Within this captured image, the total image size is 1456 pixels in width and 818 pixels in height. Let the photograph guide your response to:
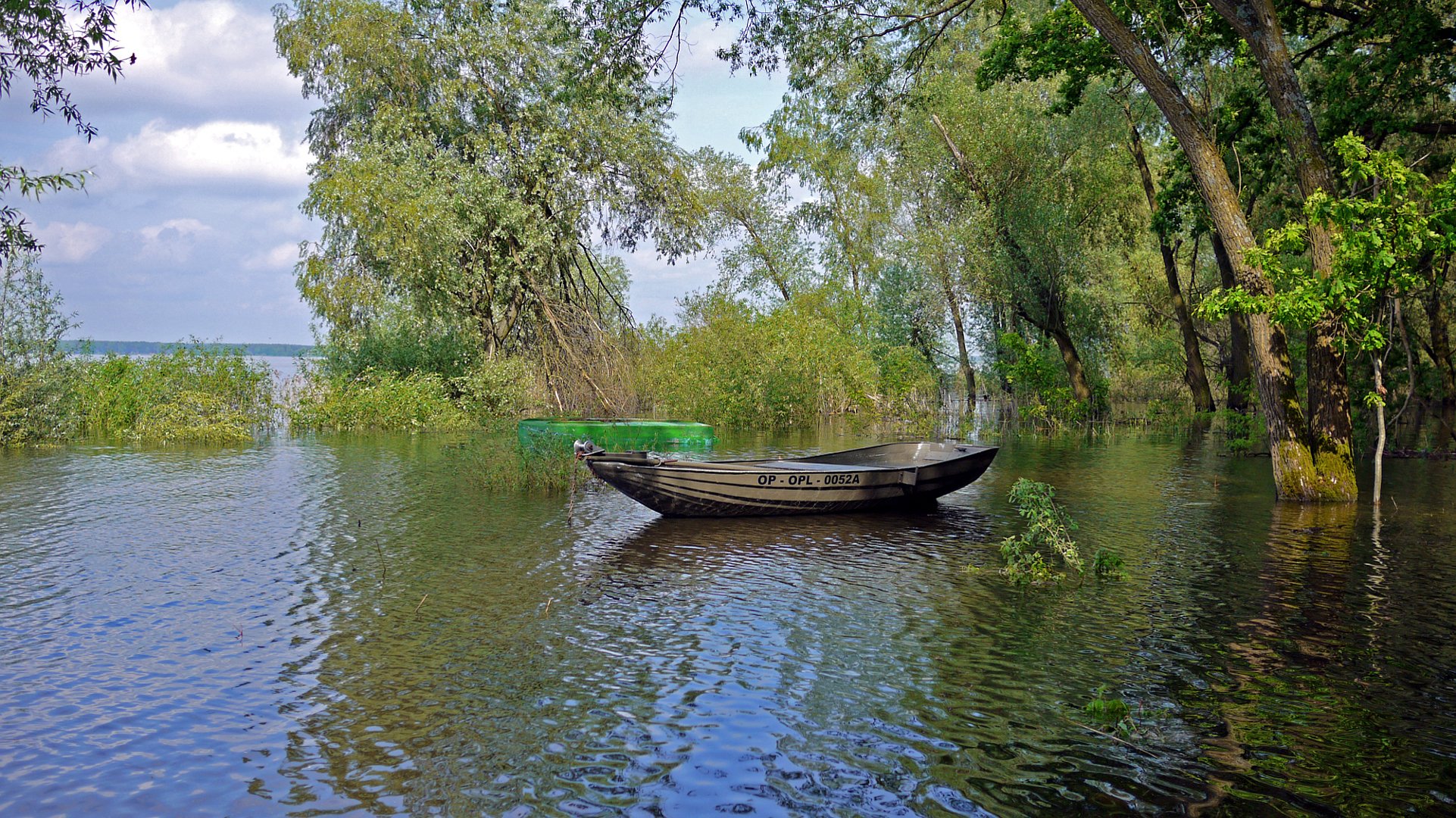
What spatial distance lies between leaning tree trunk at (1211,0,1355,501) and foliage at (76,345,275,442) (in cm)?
2478

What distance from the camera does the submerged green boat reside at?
74.3ft

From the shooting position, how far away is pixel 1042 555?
40.8 ft

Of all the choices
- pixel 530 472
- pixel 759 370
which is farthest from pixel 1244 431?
pixel 530 472

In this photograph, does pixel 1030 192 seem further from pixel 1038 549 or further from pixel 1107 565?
pixel 1107 565

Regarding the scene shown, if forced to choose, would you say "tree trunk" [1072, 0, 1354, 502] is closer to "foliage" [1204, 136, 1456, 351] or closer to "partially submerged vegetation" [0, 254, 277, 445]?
"foliage" [1204, 136, 1456, 351]

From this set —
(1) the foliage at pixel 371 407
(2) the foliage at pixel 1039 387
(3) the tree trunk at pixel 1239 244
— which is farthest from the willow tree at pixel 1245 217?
(1) the foliage at pixel 371 407

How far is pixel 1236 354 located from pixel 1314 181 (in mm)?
13550

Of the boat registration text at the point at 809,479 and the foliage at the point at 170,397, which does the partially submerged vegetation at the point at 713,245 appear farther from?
the boat registration text at the point at 809,479

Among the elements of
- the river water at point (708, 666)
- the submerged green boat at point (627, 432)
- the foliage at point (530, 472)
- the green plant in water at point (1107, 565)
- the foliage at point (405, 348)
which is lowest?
the river water at point (708, 666)

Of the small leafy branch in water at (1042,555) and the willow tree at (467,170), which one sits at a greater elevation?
the willow tree at (467,170)

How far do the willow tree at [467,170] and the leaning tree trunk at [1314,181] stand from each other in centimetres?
2041

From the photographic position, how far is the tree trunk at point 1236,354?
26.7 meters

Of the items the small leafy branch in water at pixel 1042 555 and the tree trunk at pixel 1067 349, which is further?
the tree trunk at pixel 1067 349

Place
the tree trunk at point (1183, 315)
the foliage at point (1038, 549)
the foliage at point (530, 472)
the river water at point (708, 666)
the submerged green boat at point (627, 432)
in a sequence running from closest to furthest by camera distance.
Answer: the river water at point (708, 666) → the foliage at point (1038, 549) → the foliage at point (530, 472) → the submerged green boat at point (627, 432) → the tree trunk at point (1183, 315)
